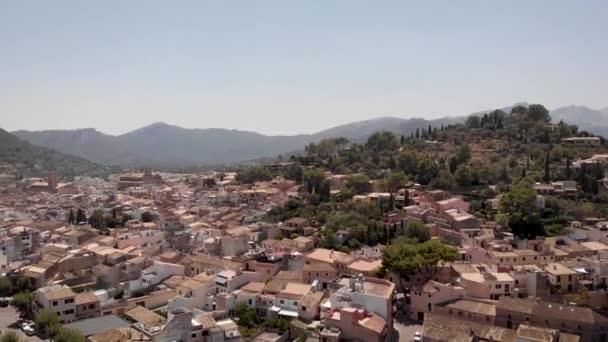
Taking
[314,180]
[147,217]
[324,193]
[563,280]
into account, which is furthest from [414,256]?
[147,217]

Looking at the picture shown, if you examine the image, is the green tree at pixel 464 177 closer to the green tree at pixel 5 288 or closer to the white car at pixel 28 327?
the white car at pixel 28 327

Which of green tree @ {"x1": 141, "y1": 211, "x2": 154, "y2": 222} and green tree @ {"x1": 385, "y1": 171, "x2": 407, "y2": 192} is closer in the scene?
green tree @ {"x1": 141, "y1": 211, "x2": 154, "y2": 222}

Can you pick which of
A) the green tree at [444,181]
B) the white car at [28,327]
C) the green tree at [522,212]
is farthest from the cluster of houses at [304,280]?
the green tree at [444,181]

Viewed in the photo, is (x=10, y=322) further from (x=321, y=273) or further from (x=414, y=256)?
(x=414, y=256)

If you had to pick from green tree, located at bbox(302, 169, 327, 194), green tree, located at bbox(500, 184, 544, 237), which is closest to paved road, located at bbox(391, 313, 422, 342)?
green tree, located at bbox(500, 184, 544, 237)

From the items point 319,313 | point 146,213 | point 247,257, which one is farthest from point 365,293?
point 146,213

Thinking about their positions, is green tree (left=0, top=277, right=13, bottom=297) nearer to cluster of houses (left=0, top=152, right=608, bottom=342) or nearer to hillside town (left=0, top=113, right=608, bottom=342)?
hillside town (left=0, top=113, right=608, bottom=342)
